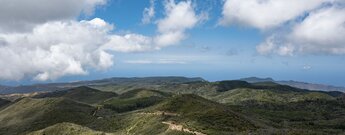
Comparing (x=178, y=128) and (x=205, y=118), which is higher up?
(x=205, y=118)

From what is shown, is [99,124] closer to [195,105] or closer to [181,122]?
[195,105]

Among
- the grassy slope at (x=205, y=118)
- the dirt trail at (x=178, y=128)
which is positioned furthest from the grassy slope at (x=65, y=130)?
the grassy slope at (x=205, y=118)

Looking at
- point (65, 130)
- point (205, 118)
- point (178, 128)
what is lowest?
point (65, 130)

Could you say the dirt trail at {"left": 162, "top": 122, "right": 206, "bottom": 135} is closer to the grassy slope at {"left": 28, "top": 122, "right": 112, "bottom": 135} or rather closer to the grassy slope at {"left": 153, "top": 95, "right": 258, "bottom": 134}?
the grassy slope at {"left": 153, "top": 95, "right": 258, "bottom": 134}

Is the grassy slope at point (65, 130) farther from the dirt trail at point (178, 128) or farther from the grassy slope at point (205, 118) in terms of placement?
the grassy slope at point (205, 118)

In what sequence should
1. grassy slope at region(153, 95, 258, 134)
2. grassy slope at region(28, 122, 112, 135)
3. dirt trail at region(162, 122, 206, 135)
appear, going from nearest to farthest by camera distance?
dirt trail at region(162, 122, 206, 135), grassy slope at region(153, 95, 258, 134), grassy slope at region(28, 122, 112, 135)

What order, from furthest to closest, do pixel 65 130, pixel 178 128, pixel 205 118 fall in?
1. pixel 65 130
2. pixel 205 118
3. pixel 178 128

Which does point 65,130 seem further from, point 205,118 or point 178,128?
point 205,118

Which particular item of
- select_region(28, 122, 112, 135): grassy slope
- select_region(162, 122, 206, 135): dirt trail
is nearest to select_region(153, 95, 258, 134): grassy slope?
select_region(162, 122, 206, 135): dirt trail

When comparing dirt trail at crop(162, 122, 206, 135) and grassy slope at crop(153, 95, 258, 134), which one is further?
grassy slope at crop(153, 95, 258, 134)

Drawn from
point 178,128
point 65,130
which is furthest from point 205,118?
point 65,130

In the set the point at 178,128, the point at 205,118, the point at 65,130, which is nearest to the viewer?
the point at 178,128

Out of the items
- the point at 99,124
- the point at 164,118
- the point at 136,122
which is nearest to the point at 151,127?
the point at 164,118

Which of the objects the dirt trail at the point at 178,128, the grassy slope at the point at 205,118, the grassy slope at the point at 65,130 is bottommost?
the grassy slope at the point at 65,130
